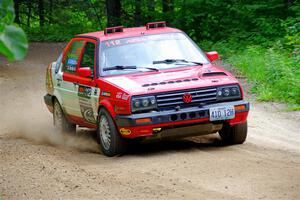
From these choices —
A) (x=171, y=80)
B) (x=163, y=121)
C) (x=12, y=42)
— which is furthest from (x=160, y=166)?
(x=12, y=42)

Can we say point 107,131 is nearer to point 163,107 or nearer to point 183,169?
point 163,107

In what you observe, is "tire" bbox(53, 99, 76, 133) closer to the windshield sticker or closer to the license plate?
the windshield sticker

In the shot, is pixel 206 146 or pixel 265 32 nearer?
pixel 206 146

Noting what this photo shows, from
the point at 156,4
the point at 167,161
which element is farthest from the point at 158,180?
the point at 156,4

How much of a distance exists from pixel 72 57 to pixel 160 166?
3.39 meters

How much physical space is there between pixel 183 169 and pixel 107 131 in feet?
5.35

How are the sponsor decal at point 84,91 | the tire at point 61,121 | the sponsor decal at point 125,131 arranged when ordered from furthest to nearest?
the tire at point 61,121 < the sponsor decal at point 84,91 < the sponsor decal at point 125,131

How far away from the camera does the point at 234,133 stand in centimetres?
887

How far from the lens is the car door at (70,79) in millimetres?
9898

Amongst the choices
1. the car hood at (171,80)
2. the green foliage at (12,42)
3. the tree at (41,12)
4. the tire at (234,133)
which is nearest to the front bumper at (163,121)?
the car hood at (171,80)

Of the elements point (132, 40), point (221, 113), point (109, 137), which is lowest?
point (109, 137)

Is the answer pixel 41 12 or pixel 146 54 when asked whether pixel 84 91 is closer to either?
pixel 146 54

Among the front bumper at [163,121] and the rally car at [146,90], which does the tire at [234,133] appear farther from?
the front bumper at [163,121]

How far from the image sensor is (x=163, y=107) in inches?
324
